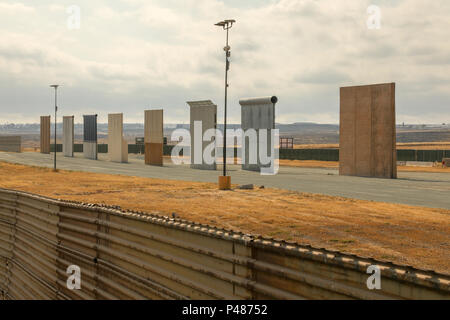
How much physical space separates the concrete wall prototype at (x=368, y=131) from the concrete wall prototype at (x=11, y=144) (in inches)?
3283

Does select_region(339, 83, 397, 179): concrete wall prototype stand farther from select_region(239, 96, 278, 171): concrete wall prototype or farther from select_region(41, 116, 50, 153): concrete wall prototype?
select_region(41, 116, 50, 153): concrete wall prototype

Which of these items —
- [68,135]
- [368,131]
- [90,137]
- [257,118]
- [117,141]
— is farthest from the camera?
[68,135]

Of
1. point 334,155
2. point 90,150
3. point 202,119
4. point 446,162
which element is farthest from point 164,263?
point 90,150

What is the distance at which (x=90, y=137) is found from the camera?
76.7 meters

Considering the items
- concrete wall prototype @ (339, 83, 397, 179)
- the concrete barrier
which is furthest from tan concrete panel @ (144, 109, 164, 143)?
the concrete barrier

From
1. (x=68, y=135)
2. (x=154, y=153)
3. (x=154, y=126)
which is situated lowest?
(x=154, y=153)

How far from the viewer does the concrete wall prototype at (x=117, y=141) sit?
68.0 metres

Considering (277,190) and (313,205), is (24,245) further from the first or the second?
(277,190)

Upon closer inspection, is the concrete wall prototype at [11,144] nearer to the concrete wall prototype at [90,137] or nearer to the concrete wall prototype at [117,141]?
the concrete wall prototype at [90,137]

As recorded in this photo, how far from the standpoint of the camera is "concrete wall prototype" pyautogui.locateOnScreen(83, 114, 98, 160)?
75.6 meters

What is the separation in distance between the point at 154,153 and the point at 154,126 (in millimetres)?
3550

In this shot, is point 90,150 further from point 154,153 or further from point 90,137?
point 154,153
